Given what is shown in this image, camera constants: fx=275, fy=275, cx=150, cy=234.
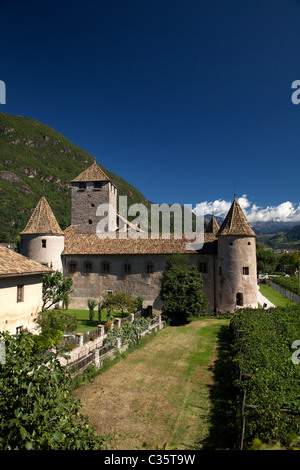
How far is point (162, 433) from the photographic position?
9.30 metres

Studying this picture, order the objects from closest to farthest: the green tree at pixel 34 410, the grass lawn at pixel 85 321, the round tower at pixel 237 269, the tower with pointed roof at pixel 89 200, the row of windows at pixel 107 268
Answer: the green tree at pixel 34 410
the grass lawn at pixel 85 321
the round tower at pixel 237 269
the row of windows at pixel 107 268
the tower with pointed roof at pixel 89 200

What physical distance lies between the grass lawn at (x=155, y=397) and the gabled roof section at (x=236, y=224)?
12647 mm

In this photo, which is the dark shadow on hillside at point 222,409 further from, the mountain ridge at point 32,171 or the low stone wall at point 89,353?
the mountain ridge at point 32,171

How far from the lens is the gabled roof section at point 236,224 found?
93.0ft

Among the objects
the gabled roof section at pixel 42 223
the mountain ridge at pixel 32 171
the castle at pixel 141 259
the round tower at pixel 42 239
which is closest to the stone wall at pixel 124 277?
the castle at pixel 141 259

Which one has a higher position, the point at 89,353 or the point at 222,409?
the point at 89,353

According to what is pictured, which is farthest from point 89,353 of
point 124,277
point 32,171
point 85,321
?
point 32,171

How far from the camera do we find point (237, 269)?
28.1 meters

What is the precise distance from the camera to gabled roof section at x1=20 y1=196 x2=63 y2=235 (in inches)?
1164

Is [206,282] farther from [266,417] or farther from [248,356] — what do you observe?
[266,417]

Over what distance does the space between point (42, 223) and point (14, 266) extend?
46.2 feet

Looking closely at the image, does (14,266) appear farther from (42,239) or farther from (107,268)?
(107,268)

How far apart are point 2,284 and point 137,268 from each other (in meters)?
16.7

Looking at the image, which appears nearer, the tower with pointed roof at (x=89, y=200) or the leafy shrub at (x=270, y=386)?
the leafy shrub at (x=270, y=386)
